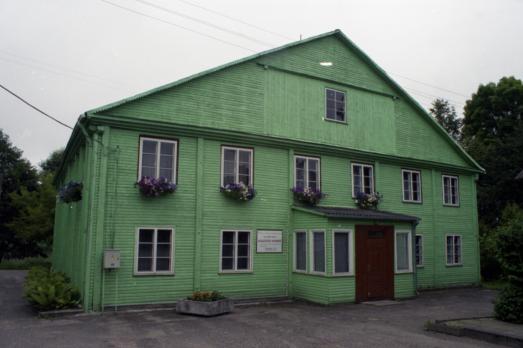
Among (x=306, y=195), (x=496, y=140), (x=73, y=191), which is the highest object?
(x=496, y=140)

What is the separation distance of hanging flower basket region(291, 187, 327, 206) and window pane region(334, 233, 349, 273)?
1723 mm

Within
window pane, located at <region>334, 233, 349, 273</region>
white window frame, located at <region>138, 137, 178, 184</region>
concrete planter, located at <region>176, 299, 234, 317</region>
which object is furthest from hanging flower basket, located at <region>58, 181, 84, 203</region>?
window pane, located at <region>334, 233, 349, 273</region>

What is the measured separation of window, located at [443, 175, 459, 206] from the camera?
70.9ft

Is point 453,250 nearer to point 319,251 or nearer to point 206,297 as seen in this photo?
point 319,251

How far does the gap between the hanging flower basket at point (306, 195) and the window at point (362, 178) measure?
228cm

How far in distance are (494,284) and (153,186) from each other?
1721 centimetres

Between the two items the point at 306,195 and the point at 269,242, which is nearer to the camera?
the point at 269,242

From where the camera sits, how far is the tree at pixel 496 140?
31266mm

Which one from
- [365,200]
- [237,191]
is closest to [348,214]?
[365,200]

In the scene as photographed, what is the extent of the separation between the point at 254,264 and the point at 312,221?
239cm

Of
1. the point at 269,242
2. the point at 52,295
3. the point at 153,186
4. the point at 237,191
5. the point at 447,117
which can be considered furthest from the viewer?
the point at 447,117

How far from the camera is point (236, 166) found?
1570cm

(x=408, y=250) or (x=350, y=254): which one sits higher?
(x=408, y=250)

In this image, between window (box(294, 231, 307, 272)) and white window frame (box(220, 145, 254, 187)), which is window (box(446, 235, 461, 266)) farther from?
white window frame (box(220, 145, 254, 187))
